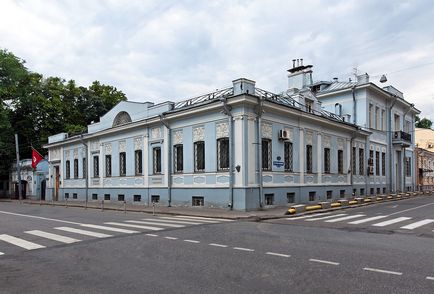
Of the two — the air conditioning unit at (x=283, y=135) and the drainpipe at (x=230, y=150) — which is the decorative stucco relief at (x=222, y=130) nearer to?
the drainpipe at (x=230, y=150)

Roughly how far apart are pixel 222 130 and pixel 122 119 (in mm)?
10913

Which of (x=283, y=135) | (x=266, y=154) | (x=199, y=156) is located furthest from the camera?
(x=199, y=156)

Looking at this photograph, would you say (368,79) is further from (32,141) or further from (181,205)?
(32,141)

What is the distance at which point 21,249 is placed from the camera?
9.45 meters

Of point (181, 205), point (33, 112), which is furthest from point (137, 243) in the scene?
point (33, 112)

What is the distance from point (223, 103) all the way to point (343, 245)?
12.0 m

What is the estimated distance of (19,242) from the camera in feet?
34.6

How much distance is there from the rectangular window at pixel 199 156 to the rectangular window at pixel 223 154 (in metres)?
1.33

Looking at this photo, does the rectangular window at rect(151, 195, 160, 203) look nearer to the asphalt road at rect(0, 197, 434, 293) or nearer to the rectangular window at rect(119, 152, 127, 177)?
the rectangular window at rect(119, 152, 127, 177)

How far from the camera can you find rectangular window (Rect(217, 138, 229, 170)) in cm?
2081

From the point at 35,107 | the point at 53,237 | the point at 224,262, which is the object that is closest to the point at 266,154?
the point at 53,237

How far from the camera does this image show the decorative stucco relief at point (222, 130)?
68.0 feet

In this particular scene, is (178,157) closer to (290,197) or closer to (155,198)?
(155,198)

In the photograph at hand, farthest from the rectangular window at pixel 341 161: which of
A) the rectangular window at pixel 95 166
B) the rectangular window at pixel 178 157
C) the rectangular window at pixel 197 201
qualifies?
the rectangular window at pixel 95 166
